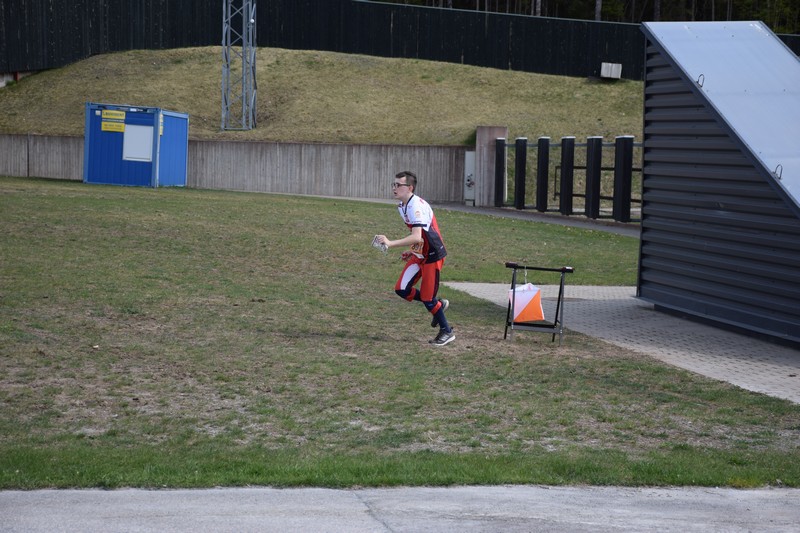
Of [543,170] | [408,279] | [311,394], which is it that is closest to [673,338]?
[408,279]

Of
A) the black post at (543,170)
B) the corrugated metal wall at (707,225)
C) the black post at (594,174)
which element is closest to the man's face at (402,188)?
the corrugated metal wall at (707,225)

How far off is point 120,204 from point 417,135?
21.7m

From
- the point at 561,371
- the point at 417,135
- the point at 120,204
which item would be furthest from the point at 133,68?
the point at 561,371

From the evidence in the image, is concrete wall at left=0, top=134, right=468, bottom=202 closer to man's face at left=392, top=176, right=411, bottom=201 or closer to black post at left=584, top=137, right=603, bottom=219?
black post at left=584, top=137, right=603, bottom=219

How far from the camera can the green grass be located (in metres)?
6.60

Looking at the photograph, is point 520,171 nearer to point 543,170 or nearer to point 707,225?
point 543,170

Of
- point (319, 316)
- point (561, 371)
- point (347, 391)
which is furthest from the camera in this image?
point (319, 316)

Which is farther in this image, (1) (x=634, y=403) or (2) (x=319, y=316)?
(2) (x=319, y=316)

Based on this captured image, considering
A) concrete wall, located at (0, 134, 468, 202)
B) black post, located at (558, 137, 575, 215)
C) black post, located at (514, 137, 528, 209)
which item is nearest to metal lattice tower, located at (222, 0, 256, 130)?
concrete wall, located at (0, 134, 468, 202)

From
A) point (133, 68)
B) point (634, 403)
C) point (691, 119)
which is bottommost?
point (634, 403)

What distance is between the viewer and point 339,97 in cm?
4978

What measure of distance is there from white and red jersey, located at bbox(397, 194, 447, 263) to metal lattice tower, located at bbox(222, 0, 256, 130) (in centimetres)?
3079

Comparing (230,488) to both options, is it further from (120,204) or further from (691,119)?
(120,204)

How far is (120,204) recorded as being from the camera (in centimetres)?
2391
